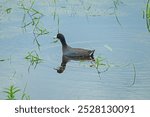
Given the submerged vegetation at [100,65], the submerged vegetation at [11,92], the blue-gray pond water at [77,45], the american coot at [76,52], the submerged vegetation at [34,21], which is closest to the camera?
the submerged vegetation at [11,92]

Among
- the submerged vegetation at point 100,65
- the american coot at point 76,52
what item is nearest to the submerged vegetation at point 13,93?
the submerged vegetation at point 100,65

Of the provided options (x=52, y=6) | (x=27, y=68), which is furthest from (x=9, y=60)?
(x=52, y=6)

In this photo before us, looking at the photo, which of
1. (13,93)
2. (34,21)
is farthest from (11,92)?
(34,21)

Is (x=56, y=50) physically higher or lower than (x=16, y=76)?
higher

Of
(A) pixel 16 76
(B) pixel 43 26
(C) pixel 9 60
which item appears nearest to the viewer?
(A) pixel 16 76

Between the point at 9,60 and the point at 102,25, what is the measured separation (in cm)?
155

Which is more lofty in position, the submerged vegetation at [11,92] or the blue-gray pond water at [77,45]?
the blue-gray pond water at [77,45]

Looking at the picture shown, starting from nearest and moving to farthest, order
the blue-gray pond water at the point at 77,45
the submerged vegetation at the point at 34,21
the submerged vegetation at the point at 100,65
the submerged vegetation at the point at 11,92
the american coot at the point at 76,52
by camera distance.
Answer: the submerged vegetation at the point at 11,92 → the blue-gray pond water at the point at 77,45 → the submerged vegetation at the point at 100,65 → the american coot at the point at 76,52 → the submerged vegetation at the point at 34,21

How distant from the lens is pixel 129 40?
7402 millimetres

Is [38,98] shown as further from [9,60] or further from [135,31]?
[135,31]

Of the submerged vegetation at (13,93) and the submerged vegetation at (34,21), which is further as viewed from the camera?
the submerged vegetation at (34,21)

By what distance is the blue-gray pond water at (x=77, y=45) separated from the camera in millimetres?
6125

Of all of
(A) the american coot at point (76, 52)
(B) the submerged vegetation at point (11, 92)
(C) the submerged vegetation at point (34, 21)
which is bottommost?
(B) the submerged vegetation at point (11, 92)

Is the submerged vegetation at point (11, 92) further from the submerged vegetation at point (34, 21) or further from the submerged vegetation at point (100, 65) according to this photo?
the submerged vegetation at point (34, 21)
